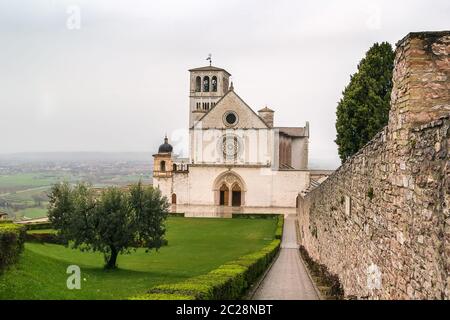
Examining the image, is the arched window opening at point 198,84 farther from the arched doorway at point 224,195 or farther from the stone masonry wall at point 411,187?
the stone masonry wall at point 411,187

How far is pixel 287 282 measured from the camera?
2066 centimetres

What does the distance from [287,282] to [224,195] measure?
160 feet

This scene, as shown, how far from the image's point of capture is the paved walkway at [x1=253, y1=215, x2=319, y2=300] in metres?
17.3

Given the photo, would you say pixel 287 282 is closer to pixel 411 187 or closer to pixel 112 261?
pixel 112 261

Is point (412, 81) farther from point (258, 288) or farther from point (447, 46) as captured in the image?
point (258, 288)

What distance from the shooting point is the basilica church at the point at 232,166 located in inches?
2675

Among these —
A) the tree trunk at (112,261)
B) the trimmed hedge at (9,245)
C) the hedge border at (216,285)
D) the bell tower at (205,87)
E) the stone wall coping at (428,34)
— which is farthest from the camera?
the bell tower at (205,87)

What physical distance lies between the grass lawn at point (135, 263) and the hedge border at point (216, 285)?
3.03m

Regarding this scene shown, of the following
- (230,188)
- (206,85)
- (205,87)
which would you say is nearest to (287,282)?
(230,188)

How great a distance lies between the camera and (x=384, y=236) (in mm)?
8695

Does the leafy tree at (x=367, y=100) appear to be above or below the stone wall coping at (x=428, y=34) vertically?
above

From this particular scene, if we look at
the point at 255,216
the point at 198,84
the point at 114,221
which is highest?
the point at 198,84

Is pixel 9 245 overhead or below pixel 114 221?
overhead

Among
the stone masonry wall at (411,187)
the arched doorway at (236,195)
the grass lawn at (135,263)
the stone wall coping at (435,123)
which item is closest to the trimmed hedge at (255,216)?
the arched doorway at (236,195)
